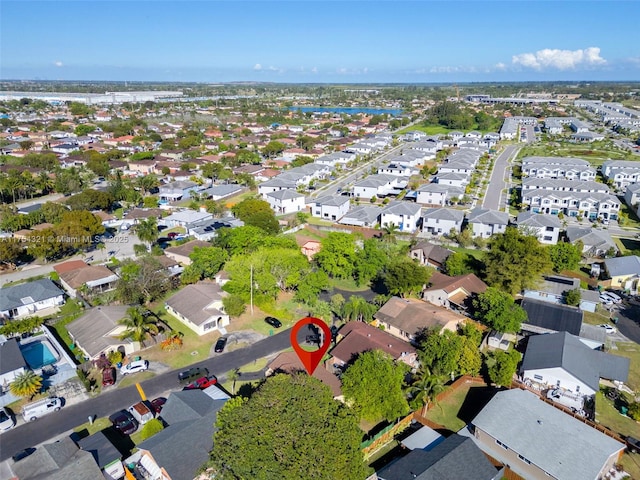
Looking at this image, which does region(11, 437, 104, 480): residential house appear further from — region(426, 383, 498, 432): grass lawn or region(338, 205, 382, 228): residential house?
region(338, 205, 382, 228): residential house

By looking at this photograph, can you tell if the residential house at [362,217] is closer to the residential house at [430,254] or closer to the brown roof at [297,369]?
the residential house at [430,254]

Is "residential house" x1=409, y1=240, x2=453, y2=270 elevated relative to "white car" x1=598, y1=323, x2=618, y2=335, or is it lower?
elevated

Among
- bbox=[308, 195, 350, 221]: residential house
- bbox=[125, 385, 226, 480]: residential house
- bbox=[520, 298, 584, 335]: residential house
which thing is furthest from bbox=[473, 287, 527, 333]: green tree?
bbox=[308, 195, 350, 221]: residential house

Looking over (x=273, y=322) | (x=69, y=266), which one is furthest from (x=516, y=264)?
(x=69, y=266)

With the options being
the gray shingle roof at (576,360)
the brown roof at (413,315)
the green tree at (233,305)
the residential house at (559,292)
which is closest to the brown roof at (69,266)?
the green tree at (233,305)

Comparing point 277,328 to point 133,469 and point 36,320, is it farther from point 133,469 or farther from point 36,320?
point 36,320

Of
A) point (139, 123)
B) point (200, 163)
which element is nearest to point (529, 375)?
point (200, 163)
